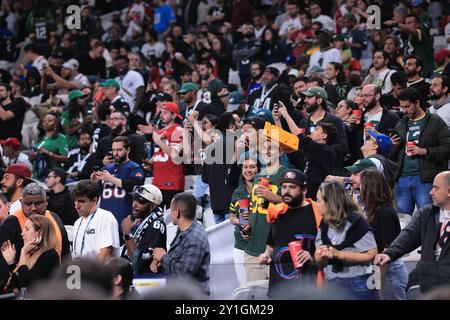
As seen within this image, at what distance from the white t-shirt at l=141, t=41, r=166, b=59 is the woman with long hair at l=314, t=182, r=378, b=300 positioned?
12.8m

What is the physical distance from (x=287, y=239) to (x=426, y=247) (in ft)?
3.82

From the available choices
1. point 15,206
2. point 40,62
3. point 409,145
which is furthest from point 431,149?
point 40,62

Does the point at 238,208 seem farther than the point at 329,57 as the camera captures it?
No

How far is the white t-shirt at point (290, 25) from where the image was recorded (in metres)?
19.0

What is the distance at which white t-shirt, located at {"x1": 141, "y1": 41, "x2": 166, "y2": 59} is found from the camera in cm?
2073

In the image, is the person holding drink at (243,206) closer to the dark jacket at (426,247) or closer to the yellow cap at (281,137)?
the yellow cap at (281,137)

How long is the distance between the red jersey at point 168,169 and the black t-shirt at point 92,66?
7.16m

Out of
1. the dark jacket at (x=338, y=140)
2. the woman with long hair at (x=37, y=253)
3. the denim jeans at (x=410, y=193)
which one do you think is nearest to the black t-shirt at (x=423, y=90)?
the dark jacket at (x=338, y=140)

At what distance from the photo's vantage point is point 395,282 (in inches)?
333

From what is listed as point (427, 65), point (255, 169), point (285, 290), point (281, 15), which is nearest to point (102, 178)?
point (255, 169)

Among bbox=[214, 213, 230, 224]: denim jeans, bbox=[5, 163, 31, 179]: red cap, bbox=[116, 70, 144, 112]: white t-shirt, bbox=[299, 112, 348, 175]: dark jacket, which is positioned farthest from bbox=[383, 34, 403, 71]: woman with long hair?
bbox=[5, 163, 31, 179]: red cap

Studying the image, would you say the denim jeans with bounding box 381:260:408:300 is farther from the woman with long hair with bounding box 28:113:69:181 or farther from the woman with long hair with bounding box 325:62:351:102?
the woman with long hair with bounding box 28:113:69:181

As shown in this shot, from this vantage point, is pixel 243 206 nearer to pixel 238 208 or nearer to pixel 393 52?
pixel 238 208
